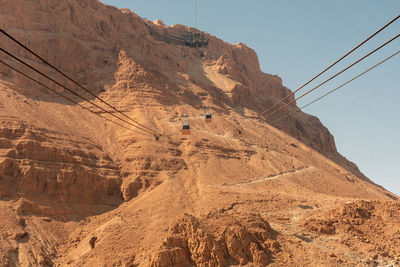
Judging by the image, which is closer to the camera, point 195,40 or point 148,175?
point 148,175

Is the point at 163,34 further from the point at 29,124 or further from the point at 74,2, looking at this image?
the point at 29,124

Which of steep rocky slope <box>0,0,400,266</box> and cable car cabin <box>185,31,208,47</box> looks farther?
cable car cabin <box>185,31,208,47</box>

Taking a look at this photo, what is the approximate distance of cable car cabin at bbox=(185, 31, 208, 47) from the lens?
79.6 m

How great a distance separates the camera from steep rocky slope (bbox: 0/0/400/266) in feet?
63.9

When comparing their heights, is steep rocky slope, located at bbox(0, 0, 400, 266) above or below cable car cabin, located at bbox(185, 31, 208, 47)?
below

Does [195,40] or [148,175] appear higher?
[195,40]

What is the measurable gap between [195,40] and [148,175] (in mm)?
53202

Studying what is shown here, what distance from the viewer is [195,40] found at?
79625 millimetres

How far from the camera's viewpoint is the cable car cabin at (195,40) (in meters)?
79.6

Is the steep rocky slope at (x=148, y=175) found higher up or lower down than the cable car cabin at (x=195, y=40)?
lower down

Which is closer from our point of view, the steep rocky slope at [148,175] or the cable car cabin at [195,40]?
the steep rocky slope at [148,175]

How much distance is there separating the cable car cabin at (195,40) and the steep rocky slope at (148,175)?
14.0 m

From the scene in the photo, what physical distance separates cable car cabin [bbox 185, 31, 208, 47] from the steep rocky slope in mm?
13979

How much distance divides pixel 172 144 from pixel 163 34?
46567mm
